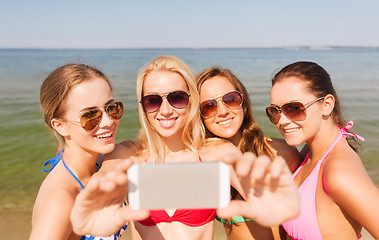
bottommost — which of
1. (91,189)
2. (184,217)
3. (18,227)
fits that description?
(18,227)

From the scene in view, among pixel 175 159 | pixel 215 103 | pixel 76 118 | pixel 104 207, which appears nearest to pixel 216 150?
pixel 175 159

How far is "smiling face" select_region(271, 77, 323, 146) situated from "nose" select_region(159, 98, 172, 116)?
44.7 inches

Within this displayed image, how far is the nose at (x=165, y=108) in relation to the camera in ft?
10.1

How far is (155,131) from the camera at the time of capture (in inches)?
134

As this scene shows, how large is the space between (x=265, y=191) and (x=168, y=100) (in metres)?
1.57

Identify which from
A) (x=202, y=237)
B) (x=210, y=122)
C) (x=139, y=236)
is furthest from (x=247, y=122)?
(x=139, y=236)

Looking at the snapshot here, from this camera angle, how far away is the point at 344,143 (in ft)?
9.94

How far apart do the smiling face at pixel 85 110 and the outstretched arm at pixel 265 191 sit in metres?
1.59

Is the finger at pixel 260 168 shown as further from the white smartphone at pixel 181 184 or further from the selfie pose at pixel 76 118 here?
the selfie pose at pixel 76 118

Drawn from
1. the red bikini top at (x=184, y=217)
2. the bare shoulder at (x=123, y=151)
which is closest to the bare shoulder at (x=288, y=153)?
the red bikini top at (x=184, y=217)

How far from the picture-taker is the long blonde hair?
321 centimetres

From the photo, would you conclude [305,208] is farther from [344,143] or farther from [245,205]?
[245,205]

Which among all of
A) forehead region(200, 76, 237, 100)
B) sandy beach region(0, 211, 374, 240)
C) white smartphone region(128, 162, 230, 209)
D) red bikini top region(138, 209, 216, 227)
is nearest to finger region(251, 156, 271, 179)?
white smartphone region(128, 162, 230, 209)

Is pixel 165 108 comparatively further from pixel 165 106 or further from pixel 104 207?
pixel 104 207
